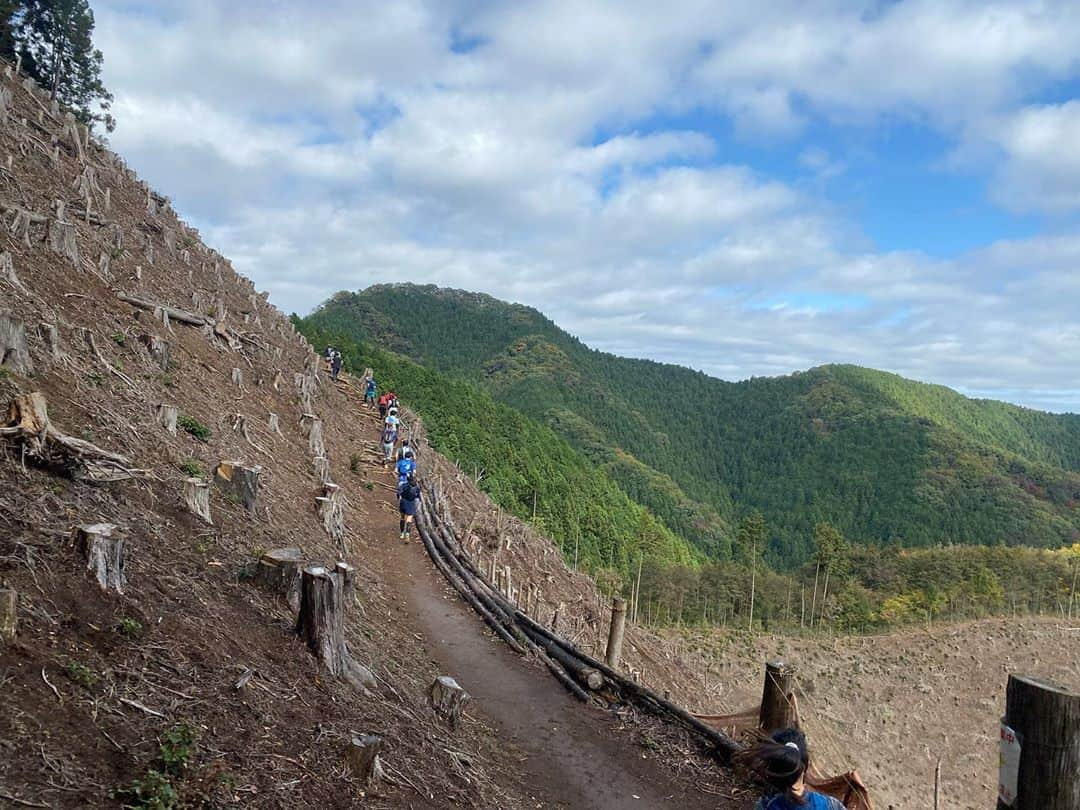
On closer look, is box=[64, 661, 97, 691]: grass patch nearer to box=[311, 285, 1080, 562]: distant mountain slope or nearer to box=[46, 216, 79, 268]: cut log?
box=[46, 216, 79, 268]: cut log

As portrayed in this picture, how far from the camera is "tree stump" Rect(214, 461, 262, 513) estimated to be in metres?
6.77

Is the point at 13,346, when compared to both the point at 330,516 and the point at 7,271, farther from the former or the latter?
the point at 330,516

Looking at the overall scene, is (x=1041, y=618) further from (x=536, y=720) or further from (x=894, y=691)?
(x=536, y=720)

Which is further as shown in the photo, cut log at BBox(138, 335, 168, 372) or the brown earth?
cut log at BBox(138, 335, 168, 372)

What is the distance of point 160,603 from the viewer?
394 centimetres

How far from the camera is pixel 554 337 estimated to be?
16950 cm

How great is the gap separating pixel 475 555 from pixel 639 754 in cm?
830

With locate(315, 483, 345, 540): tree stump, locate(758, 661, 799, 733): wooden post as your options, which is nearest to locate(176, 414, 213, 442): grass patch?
locate(315, 483, 345, 540): tree stump

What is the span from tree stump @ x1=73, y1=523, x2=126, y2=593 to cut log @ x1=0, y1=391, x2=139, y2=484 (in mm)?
1154

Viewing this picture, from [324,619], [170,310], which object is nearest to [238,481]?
[324,619]

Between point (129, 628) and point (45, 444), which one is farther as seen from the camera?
point (45, 444)

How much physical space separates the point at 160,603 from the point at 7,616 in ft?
3.39

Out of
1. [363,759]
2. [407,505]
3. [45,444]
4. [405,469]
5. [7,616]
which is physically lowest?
[363,759]

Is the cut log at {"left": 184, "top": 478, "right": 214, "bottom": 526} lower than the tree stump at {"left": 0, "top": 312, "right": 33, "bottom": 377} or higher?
lower
